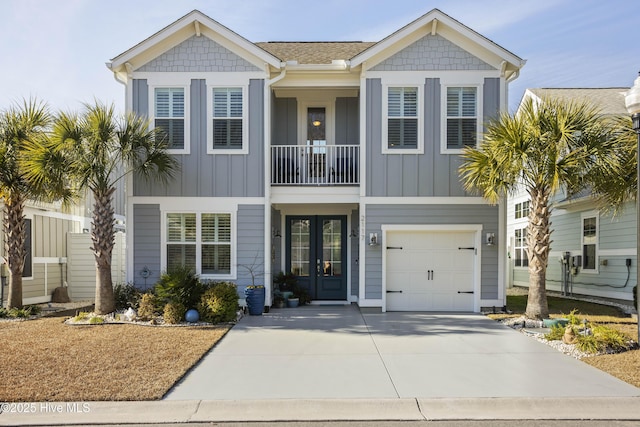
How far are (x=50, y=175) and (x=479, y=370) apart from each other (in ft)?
28.9

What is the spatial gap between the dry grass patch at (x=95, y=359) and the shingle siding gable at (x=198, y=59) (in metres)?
6.14

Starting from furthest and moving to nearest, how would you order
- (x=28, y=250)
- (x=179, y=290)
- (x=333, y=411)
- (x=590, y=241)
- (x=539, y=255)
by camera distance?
(x=590, y=241) < (x=28, y=250) < (x=179, y=290) < (x=539, y=255) < (x=333, y=411)

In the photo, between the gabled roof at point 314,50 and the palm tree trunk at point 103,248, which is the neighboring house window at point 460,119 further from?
the palm tree trunk at point 103,248

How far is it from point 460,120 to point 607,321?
5.46 metres

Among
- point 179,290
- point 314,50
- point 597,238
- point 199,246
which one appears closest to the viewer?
point 179,290

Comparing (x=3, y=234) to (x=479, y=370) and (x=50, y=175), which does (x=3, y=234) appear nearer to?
(x=50, y=175)

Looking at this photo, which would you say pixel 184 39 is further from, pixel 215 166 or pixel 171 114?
pixel 215 166

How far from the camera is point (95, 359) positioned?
25.5 feet

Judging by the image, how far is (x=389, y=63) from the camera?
12.9m

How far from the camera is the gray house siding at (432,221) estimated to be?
42.0ft

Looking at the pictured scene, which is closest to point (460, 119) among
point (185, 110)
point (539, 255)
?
point (539, 255)

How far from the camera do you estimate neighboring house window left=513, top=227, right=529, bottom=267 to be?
67.0 feet

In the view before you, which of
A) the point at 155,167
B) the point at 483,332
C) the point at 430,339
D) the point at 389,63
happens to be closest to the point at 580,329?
the point at 483,332

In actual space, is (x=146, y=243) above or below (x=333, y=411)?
above
